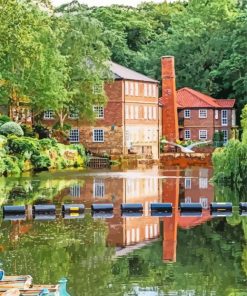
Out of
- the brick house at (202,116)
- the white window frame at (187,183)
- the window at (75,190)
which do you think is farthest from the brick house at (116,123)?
the window at (75,190)

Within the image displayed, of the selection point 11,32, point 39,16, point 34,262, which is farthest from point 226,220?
point 39,16

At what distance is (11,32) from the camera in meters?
53.4

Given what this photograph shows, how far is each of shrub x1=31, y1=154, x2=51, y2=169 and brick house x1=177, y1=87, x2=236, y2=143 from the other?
27895 millimetres

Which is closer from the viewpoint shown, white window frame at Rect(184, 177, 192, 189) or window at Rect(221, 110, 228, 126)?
white window frame at Rect(184, 177, 192, 189)

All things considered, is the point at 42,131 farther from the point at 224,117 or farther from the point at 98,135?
the point at 224,117

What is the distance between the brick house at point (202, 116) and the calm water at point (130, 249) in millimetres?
47158

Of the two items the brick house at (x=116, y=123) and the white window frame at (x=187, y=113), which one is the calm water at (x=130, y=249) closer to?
the brick house at (x=116, y=123)

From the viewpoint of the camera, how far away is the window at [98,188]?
49.4 metres

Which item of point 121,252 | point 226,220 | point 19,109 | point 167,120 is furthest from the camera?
point 167,120

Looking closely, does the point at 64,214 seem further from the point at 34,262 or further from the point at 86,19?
the point at 86,19

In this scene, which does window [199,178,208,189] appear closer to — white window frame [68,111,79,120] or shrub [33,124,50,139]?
shrub [33,124,50,139]

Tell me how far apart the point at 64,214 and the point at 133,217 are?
9.83 feet

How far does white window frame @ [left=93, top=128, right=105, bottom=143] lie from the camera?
8600 cm

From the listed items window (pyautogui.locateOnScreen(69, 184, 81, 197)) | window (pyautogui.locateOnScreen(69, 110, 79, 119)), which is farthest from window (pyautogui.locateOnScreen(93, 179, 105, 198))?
window (pyautogui.locateOnScreen(69, 110, 79, 119))
